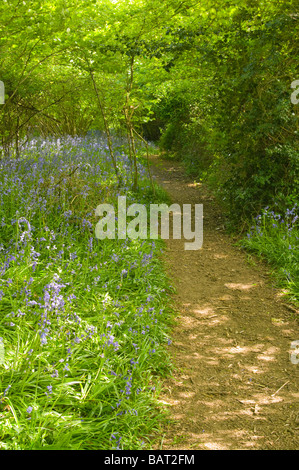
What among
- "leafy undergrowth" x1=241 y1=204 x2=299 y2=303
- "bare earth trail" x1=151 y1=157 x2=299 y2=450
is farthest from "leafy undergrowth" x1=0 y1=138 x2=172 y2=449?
"leafy undergrowth" x1=241 y1=204 x2=299 y2=303

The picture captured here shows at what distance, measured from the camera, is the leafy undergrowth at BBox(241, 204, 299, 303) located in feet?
17.3

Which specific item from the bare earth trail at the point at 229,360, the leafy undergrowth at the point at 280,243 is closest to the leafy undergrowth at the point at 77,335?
the bare earth trail at the point at 229,360

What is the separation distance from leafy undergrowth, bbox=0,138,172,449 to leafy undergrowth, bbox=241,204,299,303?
1467 mm

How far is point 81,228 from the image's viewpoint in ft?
18.2

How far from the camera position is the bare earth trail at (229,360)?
2971 mm

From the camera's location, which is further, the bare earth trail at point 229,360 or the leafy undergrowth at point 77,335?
the bare earth trail at point 229,360

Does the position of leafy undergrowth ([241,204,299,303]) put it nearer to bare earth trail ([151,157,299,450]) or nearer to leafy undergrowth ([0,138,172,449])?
bare earth trail ([151,157,299,450])

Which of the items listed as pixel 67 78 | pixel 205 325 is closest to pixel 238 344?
pixel 205 325

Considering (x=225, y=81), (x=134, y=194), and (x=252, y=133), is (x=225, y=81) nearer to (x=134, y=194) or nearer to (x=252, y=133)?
(x=252, y=133)

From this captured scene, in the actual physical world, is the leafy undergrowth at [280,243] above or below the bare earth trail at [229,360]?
above

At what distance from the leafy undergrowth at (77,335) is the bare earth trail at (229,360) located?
0.20m

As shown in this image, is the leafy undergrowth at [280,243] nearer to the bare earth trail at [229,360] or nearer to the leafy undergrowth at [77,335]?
the bare earth trail at [229,360]

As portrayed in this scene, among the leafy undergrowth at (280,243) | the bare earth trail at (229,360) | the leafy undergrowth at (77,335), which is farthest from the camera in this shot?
the leafy undergrowth at (280,243)

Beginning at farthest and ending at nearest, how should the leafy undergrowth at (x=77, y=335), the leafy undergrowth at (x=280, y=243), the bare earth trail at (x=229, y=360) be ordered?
1. the leafy undergrowth at (x=280, y=243)
2. the bare earth trail at (x=229, y=360)
3. the leafy undergrowth at (x=77, y=335)
